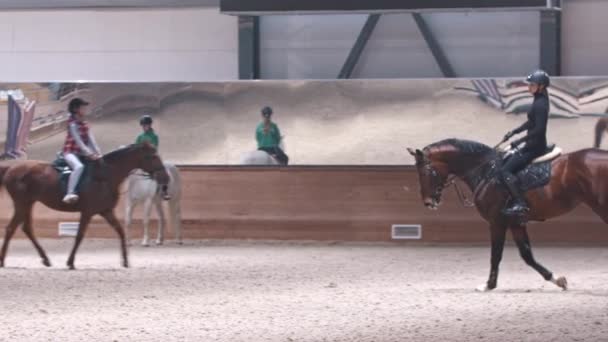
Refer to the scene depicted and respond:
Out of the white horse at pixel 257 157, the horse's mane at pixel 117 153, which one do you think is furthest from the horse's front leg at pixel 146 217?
the horse's mane at pixel 117 153

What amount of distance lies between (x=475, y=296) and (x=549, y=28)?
24.8 ft

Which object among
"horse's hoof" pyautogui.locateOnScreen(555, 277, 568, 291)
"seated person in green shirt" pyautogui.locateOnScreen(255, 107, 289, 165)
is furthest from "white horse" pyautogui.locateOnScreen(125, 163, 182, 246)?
"horse's hoof" pyautogui.locateOnScreen(555, 277, 568, 291)

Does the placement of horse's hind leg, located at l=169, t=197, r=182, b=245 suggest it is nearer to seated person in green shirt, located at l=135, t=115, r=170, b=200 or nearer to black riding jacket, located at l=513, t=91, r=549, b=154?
seated person in green shirt, located at l=135, t=115, r=170, b=200

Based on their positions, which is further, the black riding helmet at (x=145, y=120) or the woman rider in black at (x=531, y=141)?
the black riding helmet at (x=145, y=120)

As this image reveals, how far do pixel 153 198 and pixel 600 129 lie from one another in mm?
6376

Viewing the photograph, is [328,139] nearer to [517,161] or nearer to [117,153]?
[117,153]

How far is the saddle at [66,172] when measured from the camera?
1509 cm

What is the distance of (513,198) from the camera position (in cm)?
1266

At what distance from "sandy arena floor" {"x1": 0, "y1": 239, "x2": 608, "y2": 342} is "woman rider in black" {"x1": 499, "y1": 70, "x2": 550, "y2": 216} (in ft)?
2.98

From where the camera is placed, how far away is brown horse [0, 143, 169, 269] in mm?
15016

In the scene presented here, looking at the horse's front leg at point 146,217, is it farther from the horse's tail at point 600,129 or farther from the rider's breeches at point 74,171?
the horse's tail at point 600,129

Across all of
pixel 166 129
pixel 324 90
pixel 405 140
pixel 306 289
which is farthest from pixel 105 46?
pixel 306 289

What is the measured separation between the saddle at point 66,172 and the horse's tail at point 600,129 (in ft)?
22.9

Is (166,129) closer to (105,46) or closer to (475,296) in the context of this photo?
(105,46)
